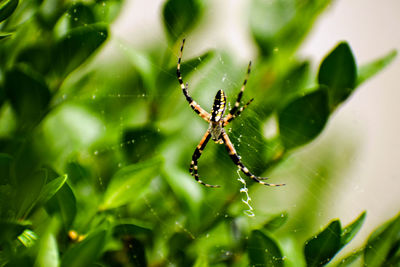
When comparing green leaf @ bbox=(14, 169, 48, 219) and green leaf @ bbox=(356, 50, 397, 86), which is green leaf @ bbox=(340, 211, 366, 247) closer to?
green leaf @ bbox=(356, 50, 397, 86)

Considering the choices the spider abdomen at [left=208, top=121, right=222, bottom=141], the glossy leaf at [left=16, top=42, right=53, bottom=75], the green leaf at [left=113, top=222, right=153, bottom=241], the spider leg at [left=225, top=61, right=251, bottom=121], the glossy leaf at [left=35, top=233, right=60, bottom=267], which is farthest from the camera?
the spider abdomen at [left=208, top=121, right=222, bottom=141]

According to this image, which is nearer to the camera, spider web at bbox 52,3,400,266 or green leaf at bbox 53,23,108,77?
green leaf at bbox 53,23,108,77

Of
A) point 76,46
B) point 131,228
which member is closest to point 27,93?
point 76,46

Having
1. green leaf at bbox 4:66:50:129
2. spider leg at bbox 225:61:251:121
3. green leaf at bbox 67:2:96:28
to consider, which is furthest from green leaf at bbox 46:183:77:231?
spider leg at bbox 225:61:251:121

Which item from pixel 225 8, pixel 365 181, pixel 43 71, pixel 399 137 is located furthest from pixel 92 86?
pixel 399 137

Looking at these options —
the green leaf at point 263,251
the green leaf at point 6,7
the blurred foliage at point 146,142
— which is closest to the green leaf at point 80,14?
the blurred foliage at point 146,142

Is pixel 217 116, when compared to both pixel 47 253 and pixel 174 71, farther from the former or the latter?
pixel 47 253
